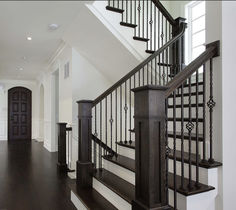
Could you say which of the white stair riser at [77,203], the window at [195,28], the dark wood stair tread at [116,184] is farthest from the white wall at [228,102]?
the window at [195,28]

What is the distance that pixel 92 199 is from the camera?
8.04ft

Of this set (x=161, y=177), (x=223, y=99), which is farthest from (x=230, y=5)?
(x=161, y=177)

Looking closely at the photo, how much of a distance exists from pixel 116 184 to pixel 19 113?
9.22 m

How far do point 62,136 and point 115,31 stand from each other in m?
→ 2.51

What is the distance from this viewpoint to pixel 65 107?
523cm

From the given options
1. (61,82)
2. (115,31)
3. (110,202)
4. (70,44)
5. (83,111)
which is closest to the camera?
(110,202)

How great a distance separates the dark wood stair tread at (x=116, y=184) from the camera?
2101 mm

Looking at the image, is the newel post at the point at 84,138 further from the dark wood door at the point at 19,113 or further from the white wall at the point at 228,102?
the dark wood door at the point at 19,113

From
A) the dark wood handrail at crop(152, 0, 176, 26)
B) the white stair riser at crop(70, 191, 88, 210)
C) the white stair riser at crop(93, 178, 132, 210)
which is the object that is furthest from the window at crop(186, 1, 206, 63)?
the white stair riser at crop(70, 191, 88, 210)

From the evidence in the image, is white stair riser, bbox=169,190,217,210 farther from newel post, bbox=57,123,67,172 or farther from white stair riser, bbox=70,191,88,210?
newel post, bbox=57,123,67,172

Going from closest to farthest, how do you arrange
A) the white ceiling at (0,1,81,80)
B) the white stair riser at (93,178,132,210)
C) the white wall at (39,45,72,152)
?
the white stair riser at (93,178,132,210) < the white ceiling at (0,1,81,80) < the white wall at (39,45,72,152)

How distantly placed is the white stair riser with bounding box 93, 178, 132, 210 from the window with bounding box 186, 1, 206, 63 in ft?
11.9

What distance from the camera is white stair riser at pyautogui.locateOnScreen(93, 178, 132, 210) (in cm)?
208

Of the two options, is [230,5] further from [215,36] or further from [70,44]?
[70,44]
